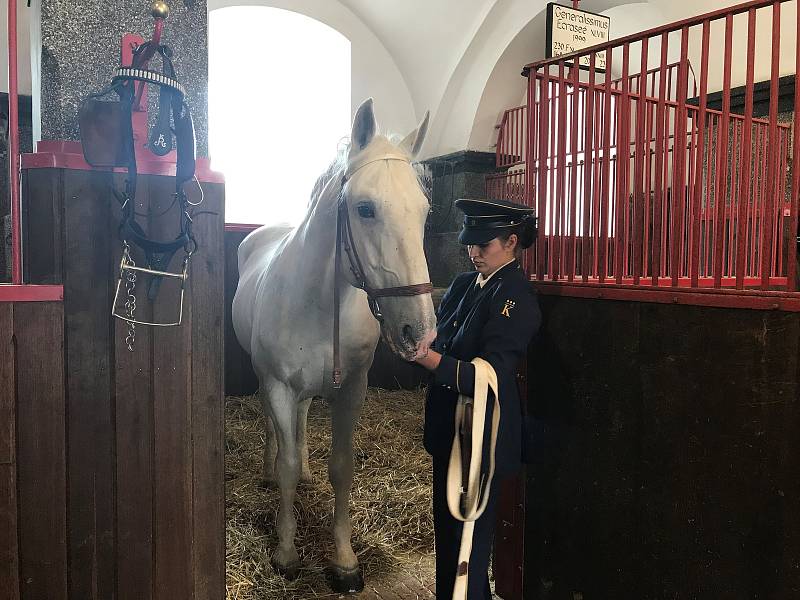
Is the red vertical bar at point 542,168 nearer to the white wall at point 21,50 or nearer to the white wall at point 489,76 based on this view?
the white wall at point 489,76

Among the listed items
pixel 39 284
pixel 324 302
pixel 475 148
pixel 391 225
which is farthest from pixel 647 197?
pixel 475 148

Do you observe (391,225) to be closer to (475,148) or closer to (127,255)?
(127,255)

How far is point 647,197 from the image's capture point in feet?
5.16

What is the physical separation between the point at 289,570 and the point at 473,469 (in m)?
1.10

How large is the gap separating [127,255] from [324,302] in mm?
760

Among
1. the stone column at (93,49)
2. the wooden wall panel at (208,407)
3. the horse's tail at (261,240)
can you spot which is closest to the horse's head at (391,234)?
the wooden wall panel at (208,407)

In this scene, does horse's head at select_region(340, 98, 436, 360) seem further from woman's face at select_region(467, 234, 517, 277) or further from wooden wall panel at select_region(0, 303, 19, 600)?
wooden wall panel at select_region(0, 303, 19, 600)

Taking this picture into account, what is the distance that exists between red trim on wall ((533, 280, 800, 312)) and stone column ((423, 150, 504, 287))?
14.5 feet

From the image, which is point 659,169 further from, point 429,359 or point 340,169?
point 340,169

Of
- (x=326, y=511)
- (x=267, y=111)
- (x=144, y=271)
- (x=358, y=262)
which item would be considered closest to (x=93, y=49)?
(x=144, y=271)

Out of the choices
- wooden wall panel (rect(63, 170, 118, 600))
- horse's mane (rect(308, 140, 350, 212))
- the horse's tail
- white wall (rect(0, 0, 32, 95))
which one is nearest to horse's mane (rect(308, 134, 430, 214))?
horse's mane (rect(308, 140, 350, 212))

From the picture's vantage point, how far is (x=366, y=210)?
162 cm

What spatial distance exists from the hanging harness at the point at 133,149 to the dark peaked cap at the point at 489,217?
73cm

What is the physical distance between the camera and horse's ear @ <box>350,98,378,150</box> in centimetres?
169
